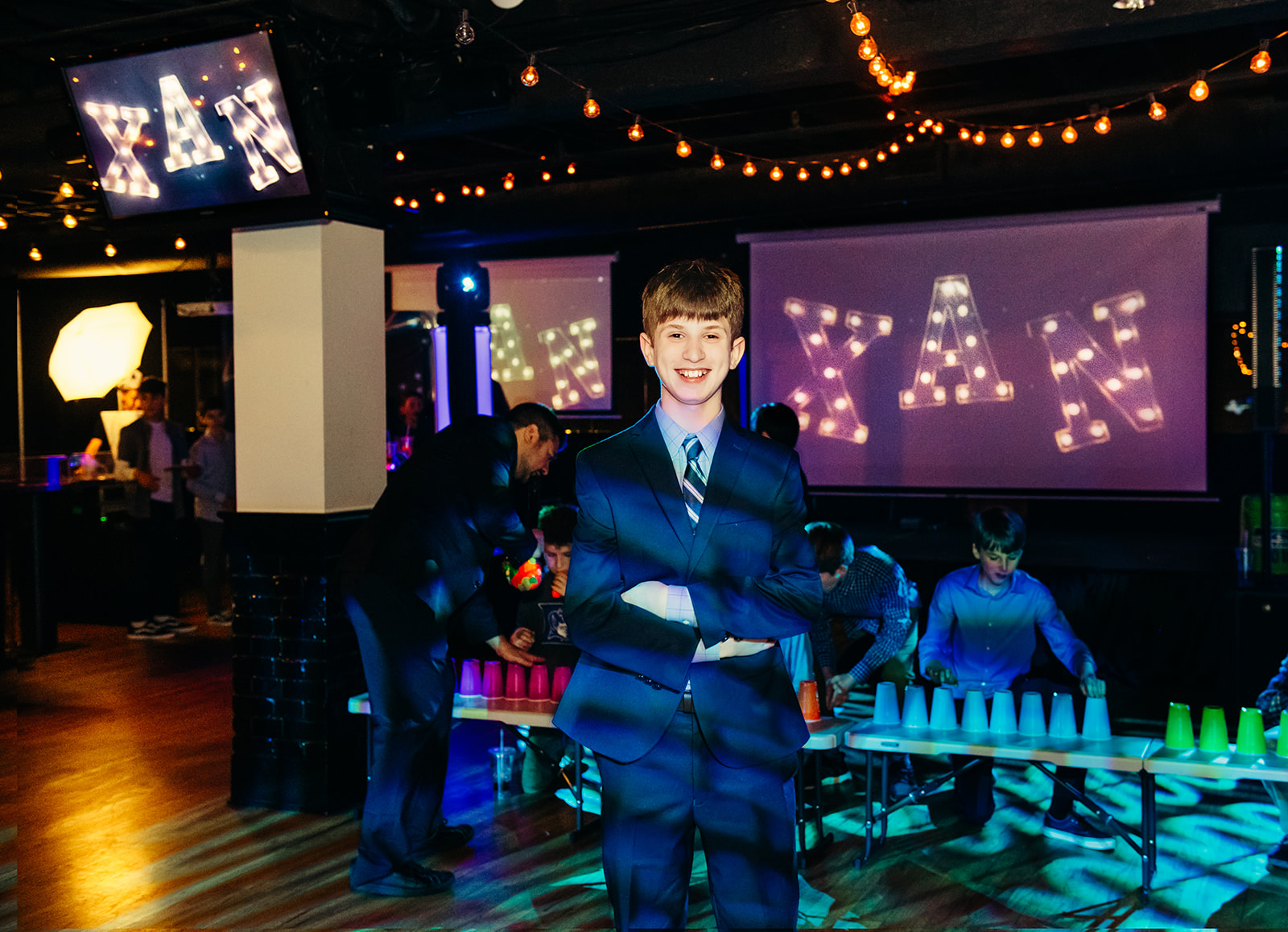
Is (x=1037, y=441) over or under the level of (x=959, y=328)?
under

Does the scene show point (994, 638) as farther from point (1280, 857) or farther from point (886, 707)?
point (1280, 857)

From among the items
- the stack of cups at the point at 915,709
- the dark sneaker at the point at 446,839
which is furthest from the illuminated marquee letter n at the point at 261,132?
the stack of cups at the point at 915,709

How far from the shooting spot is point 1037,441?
9234 millimetres

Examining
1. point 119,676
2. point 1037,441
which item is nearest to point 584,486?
point 119,676

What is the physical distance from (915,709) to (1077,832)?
36.6 inches

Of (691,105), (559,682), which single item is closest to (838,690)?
(559,682)

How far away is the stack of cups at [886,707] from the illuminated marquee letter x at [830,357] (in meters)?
6.23

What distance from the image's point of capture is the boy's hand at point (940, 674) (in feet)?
13.0

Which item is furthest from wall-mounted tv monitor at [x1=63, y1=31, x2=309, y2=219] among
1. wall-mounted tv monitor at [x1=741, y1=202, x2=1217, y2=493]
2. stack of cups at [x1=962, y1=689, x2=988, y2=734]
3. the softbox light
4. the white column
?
the softbox light

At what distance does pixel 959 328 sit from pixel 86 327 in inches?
387

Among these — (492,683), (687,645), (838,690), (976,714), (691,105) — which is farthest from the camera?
(691,105)

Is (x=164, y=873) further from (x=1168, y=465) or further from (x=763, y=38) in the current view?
(x=1168, y=465)

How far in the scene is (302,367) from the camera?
15.0ft

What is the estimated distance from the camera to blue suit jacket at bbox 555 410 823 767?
6.01ft
